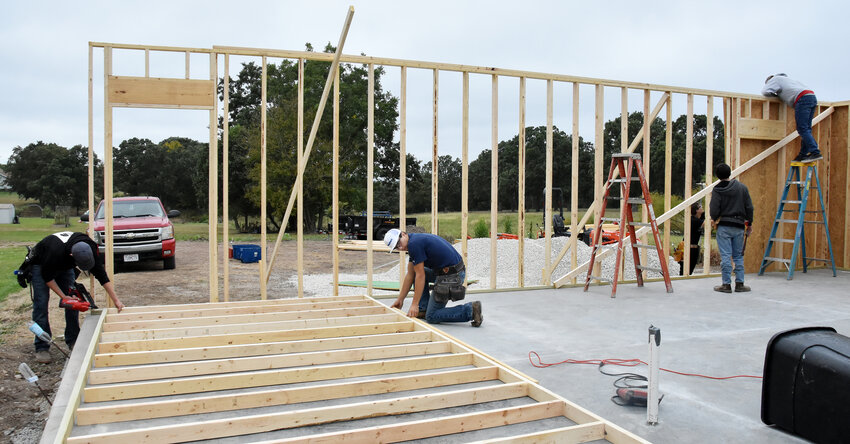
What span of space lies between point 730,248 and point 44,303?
25.4ft

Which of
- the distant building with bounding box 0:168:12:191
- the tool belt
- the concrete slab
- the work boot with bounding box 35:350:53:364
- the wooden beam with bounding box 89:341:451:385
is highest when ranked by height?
the distant building with bounding box 0:168:12:191

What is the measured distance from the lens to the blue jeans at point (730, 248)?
24.0ft

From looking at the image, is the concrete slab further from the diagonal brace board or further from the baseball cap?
the baseball cap

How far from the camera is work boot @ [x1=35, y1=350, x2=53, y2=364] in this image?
568 centimetres

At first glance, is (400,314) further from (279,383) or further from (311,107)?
(311,107)

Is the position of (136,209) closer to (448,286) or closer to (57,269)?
(57,269)

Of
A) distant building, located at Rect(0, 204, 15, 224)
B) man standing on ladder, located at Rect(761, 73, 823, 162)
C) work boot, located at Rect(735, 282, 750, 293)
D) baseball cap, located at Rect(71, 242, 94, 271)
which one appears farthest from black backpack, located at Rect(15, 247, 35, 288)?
distant building, located at Rect(0, 204, 15, 224)

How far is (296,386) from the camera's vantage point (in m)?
3.56

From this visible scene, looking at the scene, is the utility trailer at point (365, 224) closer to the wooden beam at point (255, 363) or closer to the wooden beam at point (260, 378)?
the wooden beam at point (255, 363)

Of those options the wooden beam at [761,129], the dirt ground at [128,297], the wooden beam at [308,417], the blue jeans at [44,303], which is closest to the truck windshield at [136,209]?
the dirt ground at [128,297]

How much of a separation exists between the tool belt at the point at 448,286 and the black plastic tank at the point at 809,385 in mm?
2805

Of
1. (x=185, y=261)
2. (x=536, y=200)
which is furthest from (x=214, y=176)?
Answer: (x=536, y=200)

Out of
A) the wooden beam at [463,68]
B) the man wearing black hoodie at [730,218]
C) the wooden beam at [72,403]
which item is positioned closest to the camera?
the wooden beam at [72,403]

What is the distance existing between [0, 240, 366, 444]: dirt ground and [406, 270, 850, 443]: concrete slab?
3.23 m
